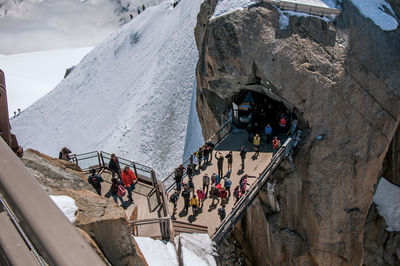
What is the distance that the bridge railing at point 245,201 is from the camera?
14125mm

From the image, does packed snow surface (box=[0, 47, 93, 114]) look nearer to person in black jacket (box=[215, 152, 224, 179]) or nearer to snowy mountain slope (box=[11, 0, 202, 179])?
snowy mountain slope (box=[11, 0, 202, 179])

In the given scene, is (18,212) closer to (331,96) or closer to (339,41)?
(331,96)

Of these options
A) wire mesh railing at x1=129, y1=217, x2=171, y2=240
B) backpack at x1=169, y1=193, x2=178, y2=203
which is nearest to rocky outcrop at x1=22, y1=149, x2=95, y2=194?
wire mesh railing at x1=129, y1=217, x2=171, y2=240

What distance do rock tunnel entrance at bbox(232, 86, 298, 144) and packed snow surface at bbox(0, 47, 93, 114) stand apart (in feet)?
199

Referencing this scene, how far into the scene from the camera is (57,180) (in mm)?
8836

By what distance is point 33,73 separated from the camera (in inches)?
3403

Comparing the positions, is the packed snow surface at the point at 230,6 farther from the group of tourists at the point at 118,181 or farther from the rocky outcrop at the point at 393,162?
the rocky outcrop at the point at 393,162

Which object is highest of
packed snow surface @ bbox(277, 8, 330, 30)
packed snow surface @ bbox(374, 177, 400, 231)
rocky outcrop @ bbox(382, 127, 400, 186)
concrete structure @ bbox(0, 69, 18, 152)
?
concrete structure @ bbox(0, 69, 18, 152)

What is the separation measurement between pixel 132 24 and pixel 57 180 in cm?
7169

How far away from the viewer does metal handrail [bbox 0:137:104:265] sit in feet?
15.4

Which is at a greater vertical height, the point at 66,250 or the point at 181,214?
the point at 66,250

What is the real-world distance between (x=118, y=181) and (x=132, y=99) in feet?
145

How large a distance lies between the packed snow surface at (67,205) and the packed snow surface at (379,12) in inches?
740

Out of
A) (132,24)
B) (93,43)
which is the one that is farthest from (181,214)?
(93,43)
